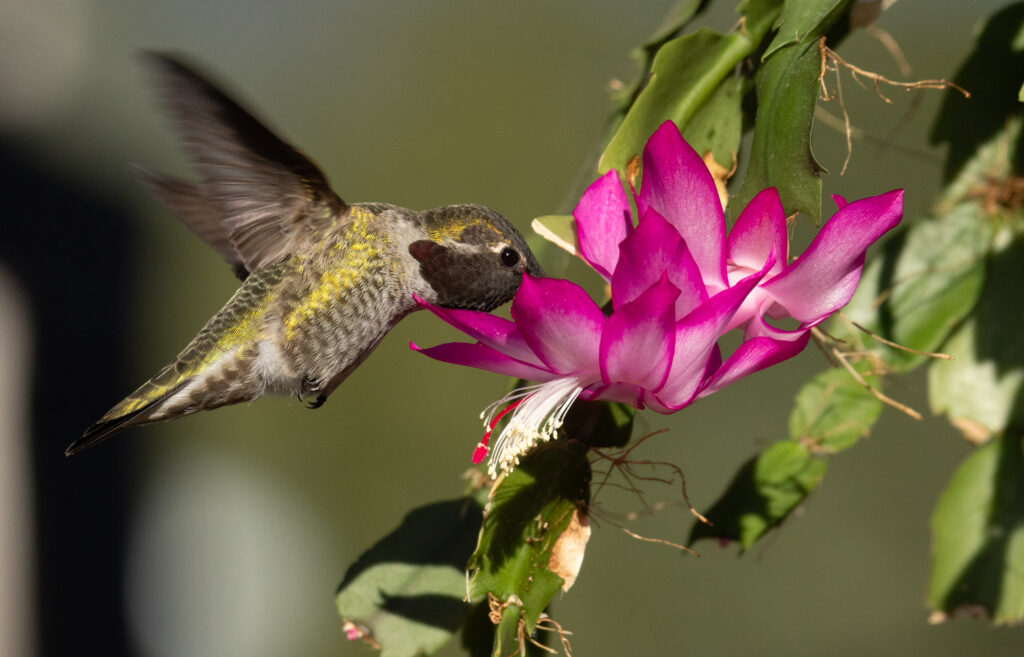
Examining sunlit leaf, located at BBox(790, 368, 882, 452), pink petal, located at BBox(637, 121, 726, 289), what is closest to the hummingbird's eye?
pink petal, located at BBox(637, 121, 726, 289)

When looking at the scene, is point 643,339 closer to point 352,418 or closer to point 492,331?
point 492,331

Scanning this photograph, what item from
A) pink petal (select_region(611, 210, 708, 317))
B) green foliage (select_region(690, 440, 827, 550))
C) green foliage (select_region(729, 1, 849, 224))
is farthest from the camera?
green foliage (select_region(690, 440, 827, 550))

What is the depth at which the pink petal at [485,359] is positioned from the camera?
0.48 meters

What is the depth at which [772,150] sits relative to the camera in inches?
21.1

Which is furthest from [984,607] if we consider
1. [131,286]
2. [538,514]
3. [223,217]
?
[131,286]

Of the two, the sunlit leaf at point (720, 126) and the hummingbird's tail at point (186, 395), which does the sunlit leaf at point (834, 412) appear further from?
the hummingbird's tail at point (186, 395)

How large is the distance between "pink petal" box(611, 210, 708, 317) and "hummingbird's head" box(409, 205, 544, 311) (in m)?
0.24

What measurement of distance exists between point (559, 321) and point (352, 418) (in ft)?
12.6

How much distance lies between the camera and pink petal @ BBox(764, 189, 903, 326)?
434 millimetres

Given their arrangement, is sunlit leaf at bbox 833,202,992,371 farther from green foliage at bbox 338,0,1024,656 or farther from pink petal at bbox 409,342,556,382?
pink petal at bbox 409,342,556,382

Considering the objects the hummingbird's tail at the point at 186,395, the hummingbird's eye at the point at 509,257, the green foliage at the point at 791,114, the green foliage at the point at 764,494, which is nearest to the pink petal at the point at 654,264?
the green foliage at the point at 791,114

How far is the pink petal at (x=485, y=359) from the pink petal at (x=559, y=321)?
3 centimetres

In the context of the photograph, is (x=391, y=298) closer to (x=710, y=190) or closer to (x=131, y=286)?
(x=710, y=190)

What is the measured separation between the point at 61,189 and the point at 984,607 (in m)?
3.51
